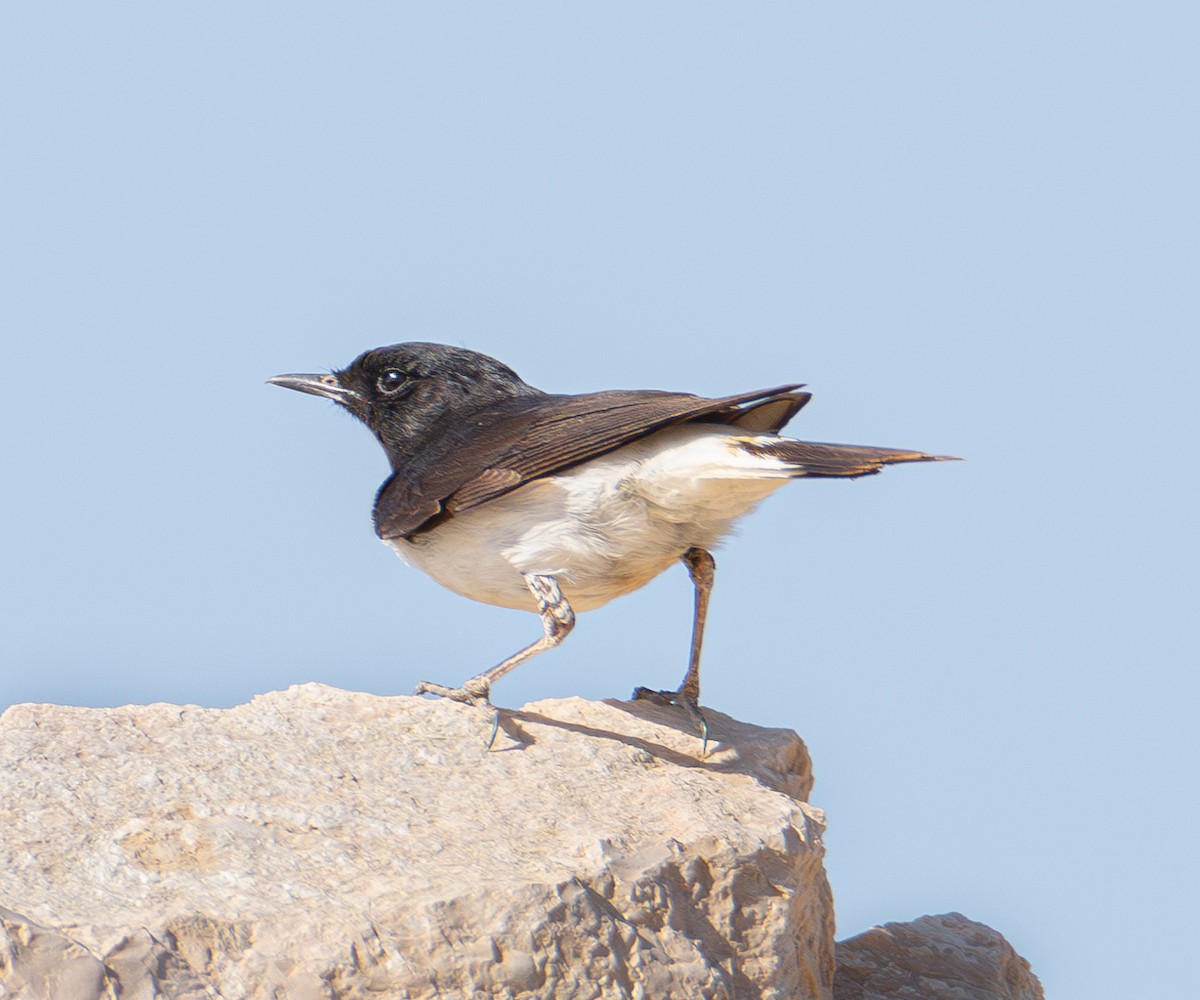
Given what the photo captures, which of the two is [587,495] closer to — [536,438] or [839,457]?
[536,438]

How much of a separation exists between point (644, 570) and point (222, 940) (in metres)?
3.64

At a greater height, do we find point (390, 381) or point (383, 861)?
point (390, 381)

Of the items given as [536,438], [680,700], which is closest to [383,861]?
[536,438]

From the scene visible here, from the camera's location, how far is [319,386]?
10344mm

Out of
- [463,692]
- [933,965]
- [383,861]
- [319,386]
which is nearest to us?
[383,861]

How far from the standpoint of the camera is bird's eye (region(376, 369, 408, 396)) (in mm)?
10008

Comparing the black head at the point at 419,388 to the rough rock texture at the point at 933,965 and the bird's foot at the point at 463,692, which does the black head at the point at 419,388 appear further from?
the rough rock texture at the point at 933,965

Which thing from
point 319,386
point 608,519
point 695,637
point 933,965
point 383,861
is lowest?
point 933,965

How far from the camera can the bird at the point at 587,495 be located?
8172 millimetres

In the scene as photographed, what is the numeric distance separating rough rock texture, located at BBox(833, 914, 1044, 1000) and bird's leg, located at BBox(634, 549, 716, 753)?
168 cm

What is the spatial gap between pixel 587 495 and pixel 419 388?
1950 millimetres

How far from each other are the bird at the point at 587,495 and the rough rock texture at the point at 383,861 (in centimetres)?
83

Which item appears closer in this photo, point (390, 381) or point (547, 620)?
point (547, 620)

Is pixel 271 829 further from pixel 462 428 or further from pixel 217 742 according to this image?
pixel 462 428
